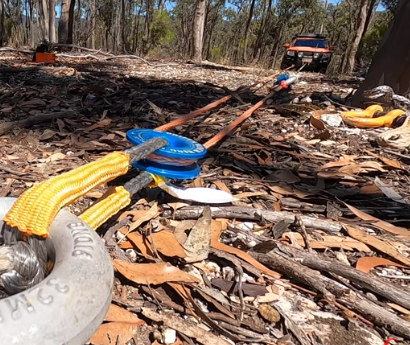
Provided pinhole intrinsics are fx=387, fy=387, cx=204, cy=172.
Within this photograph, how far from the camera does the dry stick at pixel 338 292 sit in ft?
4.21

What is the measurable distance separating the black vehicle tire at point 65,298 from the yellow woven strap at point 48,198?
5cm

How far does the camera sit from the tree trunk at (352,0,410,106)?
409 cm

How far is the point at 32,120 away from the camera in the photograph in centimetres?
301

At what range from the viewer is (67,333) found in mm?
833

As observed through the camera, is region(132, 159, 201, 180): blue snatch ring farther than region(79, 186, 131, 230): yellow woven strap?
Yes

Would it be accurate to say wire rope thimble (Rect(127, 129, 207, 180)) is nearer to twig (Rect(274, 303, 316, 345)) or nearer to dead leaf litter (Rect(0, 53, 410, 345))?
dead leaf litter (Rect(0, 53, 410, 345))

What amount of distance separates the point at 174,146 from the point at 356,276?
1011 millimetres

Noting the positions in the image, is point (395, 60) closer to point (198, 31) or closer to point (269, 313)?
point (269, 313)

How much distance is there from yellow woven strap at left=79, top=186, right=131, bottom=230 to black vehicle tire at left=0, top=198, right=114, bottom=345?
0.91 feet

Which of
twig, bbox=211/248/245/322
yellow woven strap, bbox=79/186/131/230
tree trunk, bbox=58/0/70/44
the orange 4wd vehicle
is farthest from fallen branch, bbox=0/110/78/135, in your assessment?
the orange 4wd vehicle

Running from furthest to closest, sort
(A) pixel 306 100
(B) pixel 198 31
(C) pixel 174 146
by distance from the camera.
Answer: (B) pixel 198 31 → (A) pixel 306 100 → (C) pixel 174 146

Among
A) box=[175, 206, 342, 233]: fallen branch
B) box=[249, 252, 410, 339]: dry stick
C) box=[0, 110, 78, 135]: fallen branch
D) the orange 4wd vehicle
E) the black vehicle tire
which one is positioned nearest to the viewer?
the black vehicle tire

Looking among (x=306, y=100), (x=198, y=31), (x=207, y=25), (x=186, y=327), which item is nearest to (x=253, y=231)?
(x=186, y=327)

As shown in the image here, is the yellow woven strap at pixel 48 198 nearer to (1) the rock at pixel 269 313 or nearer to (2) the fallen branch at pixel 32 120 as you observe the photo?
(1) the rock at pixel 269 313
